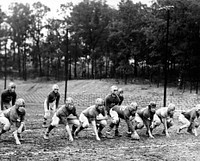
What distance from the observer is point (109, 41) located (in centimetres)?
4938

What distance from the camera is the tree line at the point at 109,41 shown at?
35438 millimetres

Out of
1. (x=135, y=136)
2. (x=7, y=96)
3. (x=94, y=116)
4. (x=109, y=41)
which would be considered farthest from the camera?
(x=109, y=41)

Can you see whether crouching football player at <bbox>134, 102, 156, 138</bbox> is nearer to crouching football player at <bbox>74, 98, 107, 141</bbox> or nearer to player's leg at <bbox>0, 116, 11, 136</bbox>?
crouching football player at <bbox>74, 98, 107, 141</bbox>

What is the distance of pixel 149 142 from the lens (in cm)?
1152

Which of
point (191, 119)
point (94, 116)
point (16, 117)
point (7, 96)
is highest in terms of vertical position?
point (7, 96)

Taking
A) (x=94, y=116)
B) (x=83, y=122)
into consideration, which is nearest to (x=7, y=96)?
(x=83, y=122)

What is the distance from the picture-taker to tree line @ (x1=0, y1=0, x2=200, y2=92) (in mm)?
35438

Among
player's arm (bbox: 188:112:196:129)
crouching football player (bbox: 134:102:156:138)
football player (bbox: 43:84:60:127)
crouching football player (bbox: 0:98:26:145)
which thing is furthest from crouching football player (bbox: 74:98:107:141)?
player's arm (bbox: 188:112:196:129)

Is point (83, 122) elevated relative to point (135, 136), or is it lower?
elevated

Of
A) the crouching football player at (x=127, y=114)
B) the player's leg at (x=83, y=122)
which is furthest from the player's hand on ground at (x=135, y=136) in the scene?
the player's leg at (x=83, y=122)

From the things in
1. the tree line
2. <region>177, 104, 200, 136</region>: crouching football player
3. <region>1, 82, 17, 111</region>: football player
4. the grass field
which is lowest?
the grass field

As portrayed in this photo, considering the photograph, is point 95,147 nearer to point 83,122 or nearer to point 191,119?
point 83,122

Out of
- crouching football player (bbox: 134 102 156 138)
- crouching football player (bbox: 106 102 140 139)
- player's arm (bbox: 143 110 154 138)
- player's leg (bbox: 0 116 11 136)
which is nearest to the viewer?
player's leg (bbox: 0 116 11 136)

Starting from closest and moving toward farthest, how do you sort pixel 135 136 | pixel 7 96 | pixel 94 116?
1. pixel 94 116
2. pixel 135 136
3. pixel 7 96
